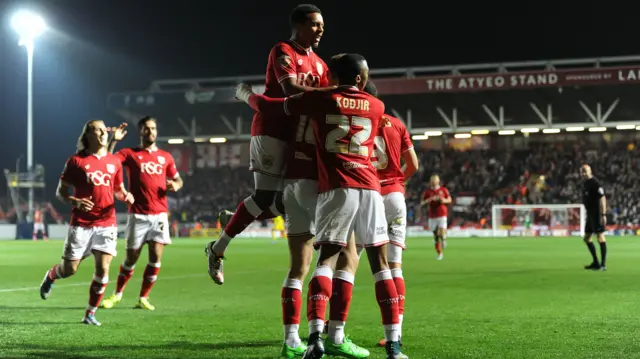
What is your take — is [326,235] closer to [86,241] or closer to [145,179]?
[86,241]

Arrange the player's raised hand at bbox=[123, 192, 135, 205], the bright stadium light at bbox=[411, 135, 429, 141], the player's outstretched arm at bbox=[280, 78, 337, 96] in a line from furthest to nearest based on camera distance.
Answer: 1. the bright stadium light at bbox=[411, 135, 429, 141]
2. the player's raised hand at bbox=[123, 192, 135, 205]
3. the player's outstretched arm at bbox=[280, 78, 337, 96]

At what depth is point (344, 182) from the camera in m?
6.28

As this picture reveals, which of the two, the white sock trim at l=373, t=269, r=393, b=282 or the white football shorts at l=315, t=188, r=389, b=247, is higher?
the white football shorts at l=315, t=188, r=389, b=247

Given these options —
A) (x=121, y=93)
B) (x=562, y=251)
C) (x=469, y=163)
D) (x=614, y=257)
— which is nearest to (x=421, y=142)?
(x=469, y=163)

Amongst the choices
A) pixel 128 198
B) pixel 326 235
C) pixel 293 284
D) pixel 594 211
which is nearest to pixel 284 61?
pixel 326 235

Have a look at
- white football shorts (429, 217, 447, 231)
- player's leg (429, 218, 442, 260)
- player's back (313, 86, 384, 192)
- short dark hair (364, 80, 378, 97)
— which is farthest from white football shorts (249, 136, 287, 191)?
white football shorts (429, 217, 447, 231)

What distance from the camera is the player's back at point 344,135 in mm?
6234

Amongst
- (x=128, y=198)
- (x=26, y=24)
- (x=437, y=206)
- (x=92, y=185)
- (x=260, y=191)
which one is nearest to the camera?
(x=260, y=191)

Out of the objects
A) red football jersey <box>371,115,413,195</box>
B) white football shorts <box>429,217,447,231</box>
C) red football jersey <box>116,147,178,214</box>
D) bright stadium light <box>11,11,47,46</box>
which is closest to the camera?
red football jersey <box>371,115,413,195</box>

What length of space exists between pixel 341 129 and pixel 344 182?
0.39 m

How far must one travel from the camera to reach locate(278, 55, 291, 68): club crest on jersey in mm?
6680

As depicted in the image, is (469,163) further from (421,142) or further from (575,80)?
(575,80)

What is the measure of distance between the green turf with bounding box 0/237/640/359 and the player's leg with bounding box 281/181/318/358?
527 millimetres

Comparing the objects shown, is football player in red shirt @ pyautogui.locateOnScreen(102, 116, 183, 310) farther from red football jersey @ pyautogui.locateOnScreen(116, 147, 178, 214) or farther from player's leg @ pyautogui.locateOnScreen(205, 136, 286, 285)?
player's leg @ pyautogui.locateOnScreen(205, 136, 286, 285)
